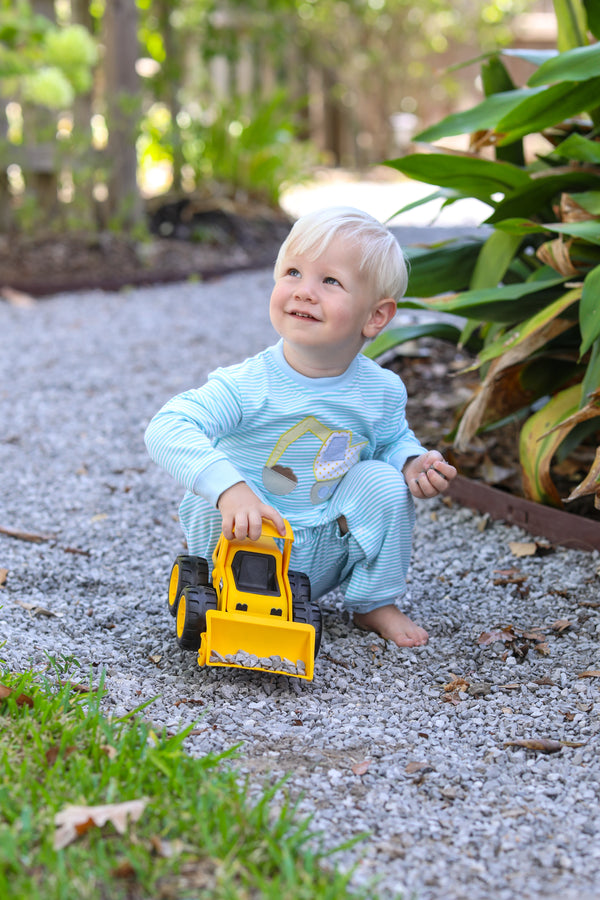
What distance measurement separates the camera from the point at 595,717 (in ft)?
5.62

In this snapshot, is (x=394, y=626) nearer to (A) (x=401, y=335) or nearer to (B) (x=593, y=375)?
(B) (x=593, y=375)

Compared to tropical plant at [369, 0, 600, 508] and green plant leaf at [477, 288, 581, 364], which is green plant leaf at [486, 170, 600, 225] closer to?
tropical plant at [369, 0, 600, 508]

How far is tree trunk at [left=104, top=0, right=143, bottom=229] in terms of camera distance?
19.8ft

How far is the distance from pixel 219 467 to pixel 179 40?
263 inches

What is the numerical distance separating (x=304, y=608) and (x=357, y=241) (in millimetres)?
694

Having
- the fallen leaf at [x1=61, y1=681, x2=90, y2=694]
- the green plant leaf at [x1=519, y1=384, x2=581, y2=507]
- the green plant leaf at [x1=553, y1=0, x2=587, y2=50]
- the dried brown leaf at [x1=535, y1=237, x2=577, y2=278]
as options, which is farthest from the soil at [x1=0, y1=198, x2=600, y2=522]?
the fallen leaf at [x1=61, y1=681, x2=90, y2=694]

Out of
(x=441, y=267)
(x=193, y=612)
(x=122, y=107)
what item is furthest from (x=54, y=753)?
(x=122, y=107)

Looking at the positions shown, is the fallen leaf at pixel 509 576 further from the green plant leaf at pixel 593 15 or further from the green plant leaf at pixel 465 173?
the green plant leaf at pixel 593 15

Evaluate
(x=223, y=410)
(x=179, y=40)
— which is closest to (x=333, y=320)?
(x=223, y=410)

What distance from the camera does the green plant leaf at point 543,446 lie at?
2.46 meters

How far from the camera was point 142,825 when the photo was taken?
4.14 ft

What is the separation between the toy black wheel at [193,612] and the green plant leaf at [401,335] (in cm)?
116

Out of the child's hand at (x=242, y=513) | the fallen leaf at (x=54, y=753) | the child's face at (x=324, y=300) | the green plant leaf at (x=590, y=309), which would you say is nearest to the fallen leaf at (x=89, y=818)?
the fallen leaf at (x=54, y=753)

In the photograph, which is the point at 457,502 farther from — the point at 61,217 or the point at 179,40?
the point at 179,40
